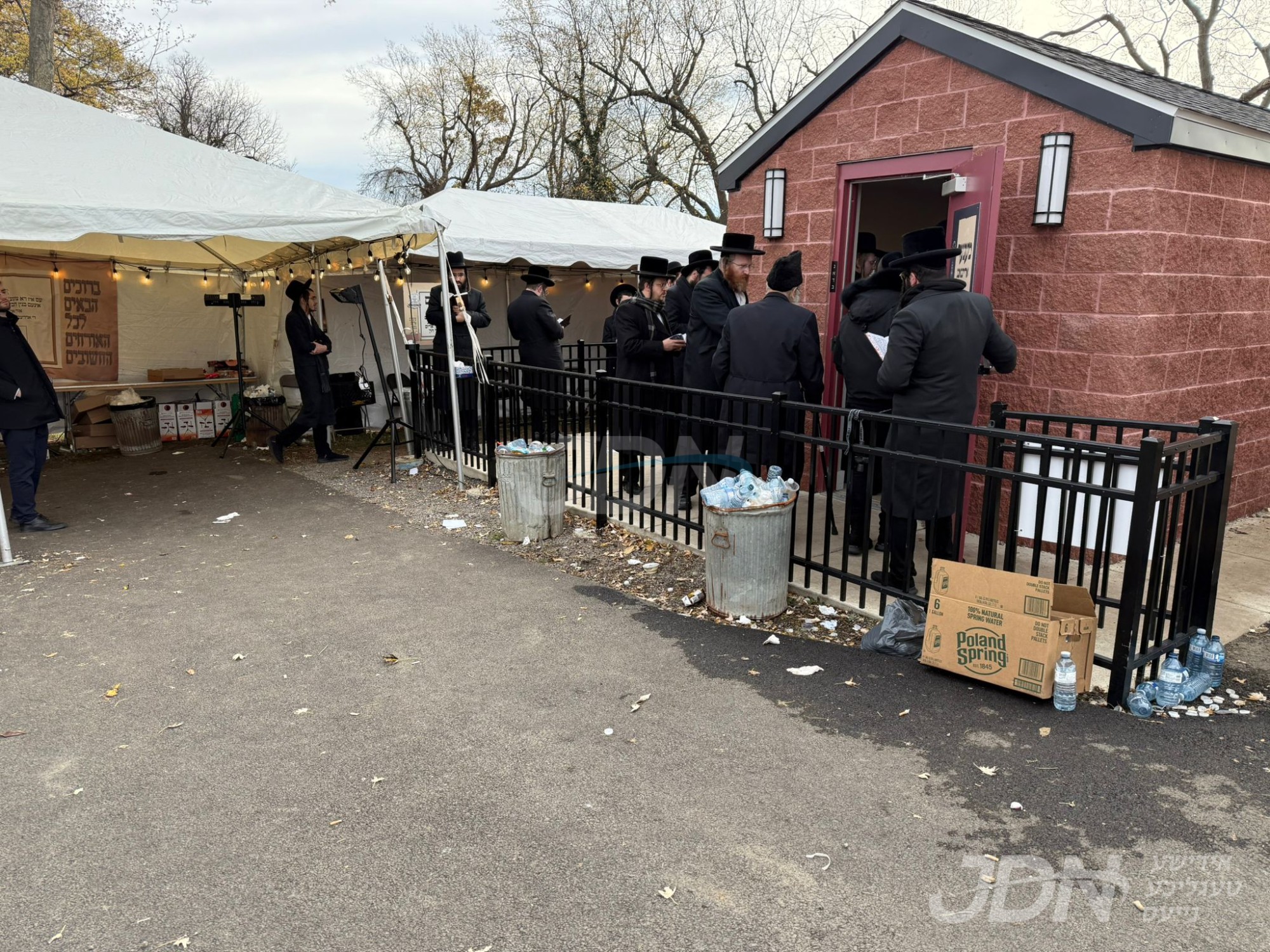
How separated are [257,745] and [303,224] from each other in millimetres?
5417

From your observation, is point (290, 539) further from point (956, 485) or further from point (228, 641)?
point (956, 485)

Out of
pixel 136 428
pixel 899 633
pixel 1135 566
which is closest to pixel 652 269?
pixel 899 633

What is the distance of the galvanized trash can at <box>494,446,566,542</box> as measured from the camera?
6516mm

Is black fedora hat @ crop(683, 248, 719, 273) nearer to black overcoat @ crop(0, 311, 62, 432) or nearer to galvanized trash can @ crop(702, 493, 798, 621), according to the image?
galvanized trash can @ crop(702, 493, 798, 621)

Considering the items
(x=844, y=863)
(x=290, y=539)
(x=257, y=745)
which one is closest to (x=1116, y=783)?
(x=844, y=863)

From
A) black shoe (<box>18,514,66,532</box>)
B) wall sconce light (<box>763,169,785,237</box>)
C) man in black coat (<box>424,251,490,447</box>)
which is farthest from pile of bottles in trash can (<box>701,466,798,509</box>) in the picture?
black shoe (<box>18,514,66,532</box>)

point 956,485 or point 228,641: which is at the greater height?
point 956,485

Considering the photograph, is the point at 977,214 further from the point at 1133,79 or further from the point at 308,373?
the point at 308,373

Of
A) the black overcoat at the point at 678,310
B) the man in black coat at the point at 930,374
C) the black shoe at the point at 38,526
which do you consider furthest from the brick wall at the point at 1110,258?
the black shoe at the point at 38,526

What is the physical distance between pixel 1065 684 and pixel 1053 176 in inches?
142

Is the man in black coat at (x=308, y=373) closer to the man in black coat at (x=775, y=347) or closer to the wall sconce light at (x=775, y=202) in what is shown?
the wall sconce light at (x=775, y=202)

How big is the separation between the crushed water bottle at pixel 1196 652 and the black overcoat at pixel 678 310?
4.52 meters

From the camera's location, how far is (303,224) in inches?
303

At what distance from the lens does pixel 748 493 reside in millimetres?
4945
